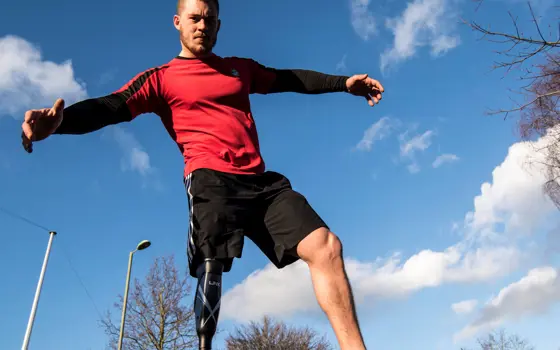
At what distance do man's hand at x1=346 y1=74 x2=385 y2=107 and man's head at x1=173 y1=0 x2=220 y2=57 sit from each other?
3.19ft

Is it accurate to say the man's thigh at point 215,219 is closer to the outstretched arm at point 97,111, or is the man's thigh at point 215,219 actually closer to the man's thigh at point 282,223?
the man's thigh at point 282,223

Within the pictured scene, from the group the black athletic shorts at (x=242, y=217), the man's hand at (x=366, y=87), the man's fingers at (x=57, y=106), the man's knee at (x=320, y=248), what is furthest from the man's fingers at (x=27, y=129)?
the man's hand at (x=366, y=87)

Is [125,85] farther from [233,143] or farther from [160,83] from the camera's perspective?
[233,143]

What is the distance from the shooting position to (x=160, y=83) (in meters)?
2.94

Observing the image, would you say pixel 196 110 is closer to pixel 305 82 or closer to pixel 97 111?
pixel 97 111

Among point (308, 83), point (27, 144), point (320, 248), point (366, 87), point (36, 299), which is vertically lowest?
point (320, 248)

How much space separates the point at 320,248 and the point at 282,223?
289 mm

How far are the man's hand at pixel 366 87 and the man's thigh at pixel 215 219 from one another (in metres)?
1.10

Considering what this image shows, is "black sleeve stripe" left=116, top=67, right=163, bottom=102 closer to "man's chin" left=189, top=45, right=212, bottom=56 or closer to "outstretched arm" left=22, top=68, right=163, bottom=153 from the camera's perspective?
"outstretched arm" left=22, top=68, right=163, bottom=153

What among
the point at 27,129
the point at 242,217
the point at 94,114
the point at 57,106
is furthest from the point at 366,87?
the point at 27,129

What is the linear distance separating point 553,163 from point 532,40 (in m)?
10.8

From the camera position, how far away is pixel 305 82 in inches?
130

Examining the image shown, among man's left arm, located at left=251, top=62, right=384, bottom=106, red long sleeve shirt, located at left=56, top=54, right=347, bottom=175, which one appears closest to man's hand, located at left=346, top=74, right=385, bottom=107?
man's left arm, located at left=251, top=62, right=384, bottom=106

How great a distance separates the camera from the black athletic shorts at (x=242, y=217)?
8.20 feet
